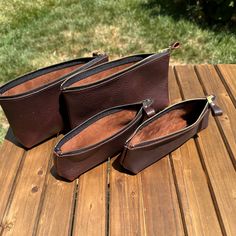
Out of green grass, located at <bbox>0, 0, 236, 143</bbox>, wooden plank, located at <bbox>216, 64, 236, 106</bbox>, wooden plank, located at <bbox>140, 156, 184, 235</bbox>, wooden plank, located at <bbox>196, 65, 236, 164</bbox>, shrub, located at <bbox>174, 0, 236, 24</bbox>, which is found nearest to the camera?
wooden plank, located at <bbox>140, 156, 184, 235</bbox>

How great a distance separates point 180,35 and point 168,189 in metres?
1.95

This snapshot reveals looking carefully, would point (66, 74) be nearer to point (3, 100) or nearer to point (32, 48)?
point (3, 100)

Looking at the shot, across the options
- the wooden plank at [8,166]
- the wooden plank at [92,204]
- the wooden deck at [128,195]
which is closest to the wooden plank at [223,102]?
the wooden deck at [128,195]

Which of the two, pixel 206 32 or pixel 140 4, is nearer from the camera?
pixel 206 32

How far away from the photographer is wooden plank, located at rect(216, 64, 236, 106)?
168 centimetres

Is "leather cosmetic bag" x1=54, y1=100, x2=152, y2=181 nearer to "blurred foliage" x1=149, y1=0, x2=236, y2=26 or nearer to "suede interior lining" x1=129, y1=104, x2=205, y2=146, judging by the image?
"suede interior lining" x1=129, y1=104, x2=205, y2=146

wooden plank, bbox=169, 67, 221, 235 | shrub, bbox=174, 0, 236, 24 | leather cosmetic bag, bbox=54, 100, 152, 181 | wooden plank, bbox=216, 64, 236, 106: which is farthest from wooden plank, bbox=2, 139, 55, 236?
shrub, bbox=174, 0, 236, 24

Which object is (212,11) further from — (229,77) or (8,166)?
(8,166)

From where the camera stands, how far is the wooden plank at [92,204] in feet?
3.70

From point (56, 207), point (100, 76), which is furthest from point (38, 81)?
point (56, 207)

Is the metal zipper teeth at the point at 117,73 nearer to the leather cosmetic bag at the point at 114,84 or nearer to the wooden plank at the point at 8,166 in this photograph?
the leather cosmetic bag at the point at 114,84

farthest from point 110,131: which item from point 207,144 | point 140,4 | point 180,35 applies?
point 140,4

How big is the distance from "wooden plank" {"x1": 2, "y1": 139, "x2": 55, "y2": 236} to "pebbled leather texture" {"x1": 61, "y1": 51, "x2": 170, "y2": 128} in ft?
0.54

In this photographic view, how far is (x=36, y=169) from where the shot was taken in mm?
1332
